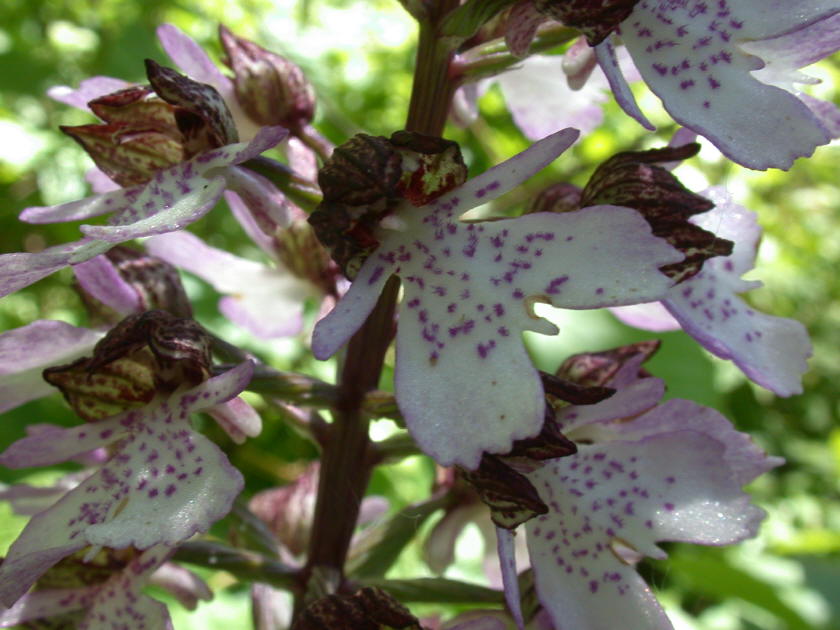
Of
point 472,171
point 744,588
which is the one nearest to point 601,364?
point 744,588

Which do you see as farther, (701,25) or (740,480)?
(740,480)

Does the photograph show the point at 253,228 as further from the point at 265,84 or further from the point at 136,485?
Answer: the point at 136,485

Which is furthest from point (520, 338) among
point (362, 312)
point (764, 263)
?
point (764, 263)

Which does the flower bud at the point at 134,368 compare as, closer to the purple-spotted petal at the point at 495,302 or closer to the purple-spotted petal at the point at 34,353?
the purple-spotted petal at the point at 34,353

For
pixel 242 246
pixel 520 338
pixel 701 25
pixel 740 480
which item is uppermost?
pixel 701 25

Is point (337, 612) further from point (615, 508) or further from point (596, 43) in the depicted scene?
point (596, 43)

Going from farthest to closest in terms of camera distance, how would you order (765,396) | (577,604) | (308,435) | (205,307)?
(765,396) < (205,307) < (308,435) < (577,604)

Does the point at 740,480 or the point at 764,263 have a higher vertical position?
the point at 740,480

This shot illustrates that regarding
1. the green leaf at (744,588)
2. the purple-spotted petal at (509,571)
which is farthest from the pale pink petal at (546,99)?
the green leaf at (744,588)
